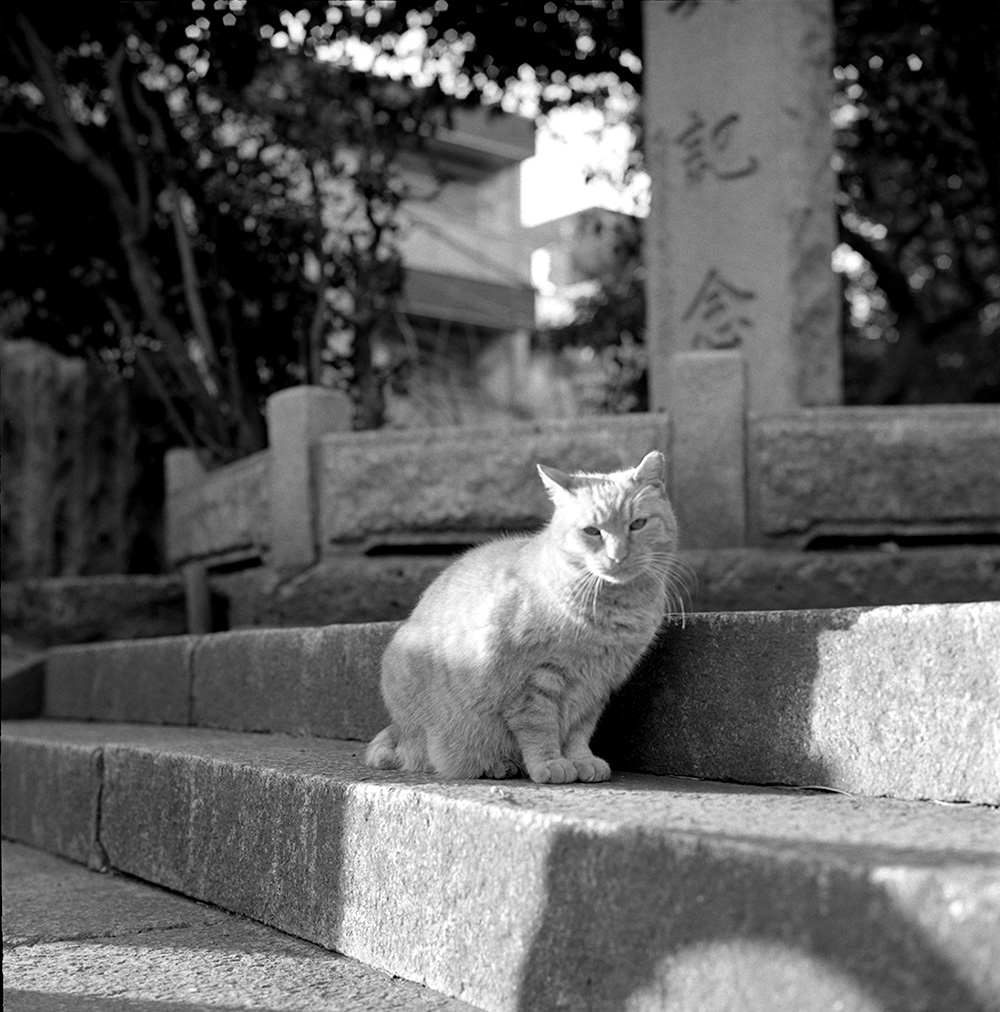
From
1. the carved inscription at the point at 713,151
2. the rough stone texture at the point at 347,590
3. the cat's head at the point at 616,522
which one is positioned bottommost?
the rough stone texture at the point at 347,590

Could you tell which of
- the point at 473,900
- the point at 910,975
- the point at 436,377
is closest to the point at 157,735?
the point at 473,900

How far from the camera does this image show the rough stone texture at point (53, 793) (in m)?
4.30

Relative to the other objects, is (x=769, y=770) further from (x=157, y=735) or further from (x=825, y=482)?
(x=157, y=735)

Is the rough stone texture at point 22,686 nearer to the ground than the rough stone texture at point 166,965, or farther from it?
farther from it

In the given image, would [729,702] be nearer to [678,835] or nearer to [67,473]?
[678,835]

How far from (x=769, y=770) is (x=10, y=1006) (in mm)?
1730

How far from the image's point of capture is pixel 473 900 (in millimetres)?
2406

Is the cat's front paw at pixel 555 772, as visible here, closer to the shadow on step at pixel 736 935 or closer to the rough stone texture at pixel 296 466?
the shadow on step at pixel 736 935

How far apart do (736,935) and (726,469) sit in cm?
335

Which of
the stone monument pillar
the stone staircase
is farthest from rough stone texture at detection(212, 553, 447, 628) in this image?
the stone monument pillar

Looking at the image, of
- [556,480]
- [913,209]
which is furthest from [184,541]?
[913,209]

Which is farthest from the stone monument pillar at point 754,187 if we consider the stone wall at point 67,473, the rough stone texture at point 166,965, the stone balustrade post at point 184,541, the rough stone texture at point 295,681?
the stone wall at point 67,473

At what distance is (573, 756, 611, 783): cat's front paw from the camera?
282 cm

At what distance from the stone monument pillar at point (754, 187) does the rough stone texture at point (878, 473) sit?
49.0 inches
